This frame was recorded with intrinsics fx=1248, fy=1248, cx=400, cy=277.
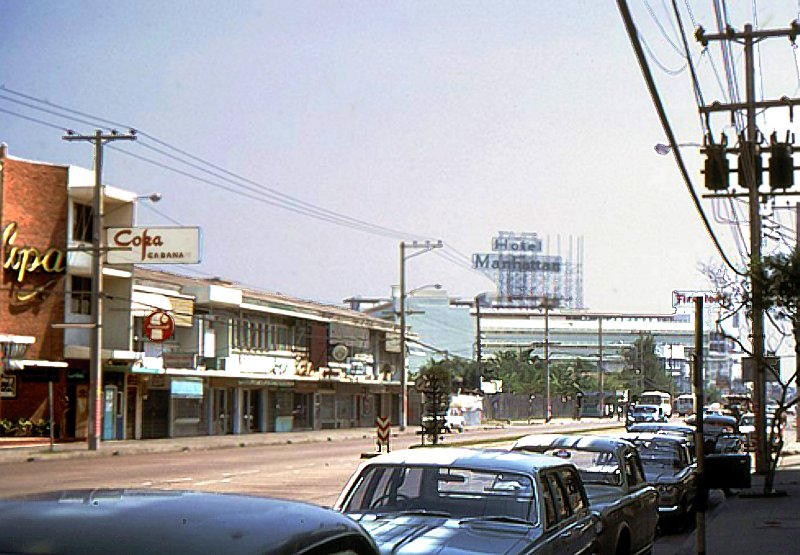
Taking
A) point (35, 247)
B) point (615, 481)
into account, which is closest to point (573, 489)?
point (615, 481)

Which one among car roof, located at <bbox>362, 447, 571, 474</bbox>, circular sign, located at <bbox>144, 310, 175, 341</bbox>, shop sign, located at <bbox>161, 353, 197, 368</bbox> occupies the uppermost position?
circular sign, located at <bbox>144, 310, 175, 341</bbox>

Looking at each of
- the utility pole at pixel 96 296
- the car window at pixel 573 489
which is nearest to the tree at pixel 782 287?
the car window at pixel 573 489

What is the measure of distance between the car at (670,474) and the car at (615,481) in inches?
194

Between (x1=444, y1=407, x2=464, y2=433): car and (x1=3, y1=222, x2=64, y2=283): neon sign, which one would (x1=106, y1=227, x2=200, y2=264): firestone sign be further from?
(x1=444, y1=407, x2=464, y2=433): car

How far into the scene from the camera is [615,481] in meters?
12.6

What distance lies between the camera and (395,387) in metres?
86.9

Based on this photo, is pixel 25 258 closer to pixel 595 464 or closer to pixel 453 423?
pixel 453 423

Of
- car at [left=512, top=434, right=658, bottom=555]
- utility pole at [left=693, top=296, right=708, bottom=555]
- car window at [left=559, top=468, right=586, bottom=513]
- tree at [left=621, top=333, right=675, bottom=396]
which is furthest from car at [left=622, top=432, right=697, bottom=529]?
tree at [left=621, top=333, right=675, bottom=396]

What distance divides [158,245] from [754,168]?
3328cm

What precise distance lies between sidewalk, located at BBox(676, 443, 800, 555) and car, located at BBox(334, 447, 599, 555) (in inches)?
243

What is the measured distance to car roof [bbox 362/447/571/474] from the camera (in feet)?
30.6

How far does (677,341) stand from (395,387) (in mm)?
102323

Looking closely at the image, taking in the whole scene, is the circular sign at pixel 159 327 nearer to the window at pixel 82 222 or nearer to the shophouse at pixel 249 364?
the shophouse at pixel 249 364

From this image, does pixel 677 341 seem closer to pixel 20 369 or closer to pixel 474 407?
pixel 474 407
